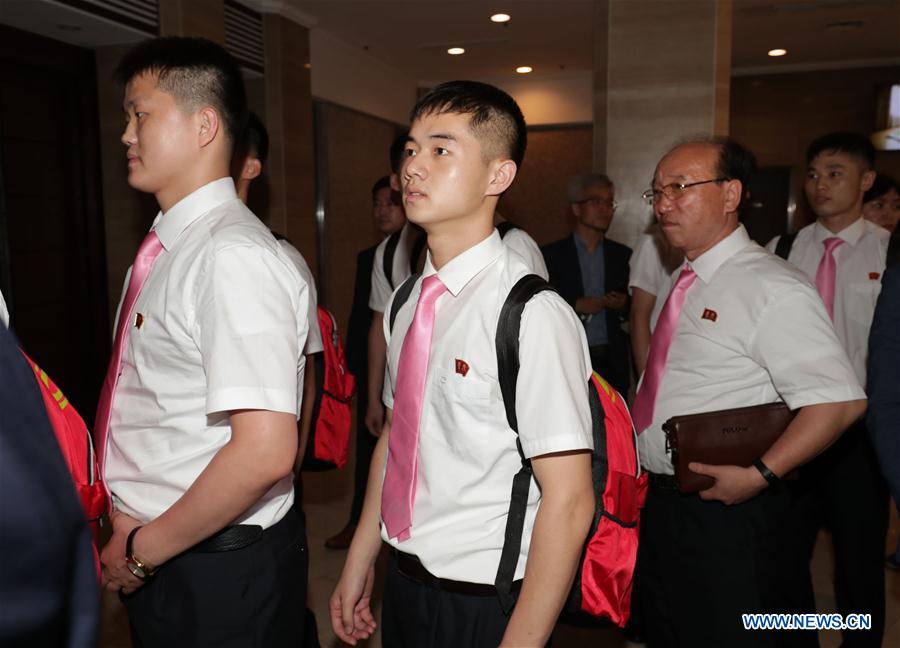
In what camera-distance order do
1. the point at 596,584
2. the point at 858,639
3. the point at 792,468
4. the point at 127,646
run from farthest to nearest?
the point at 127,646, the point at 858,639, the point at 792,468, the point at 596,584

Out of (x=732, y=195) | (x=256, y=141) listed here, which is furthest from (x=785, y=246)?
(x=256, y=141)

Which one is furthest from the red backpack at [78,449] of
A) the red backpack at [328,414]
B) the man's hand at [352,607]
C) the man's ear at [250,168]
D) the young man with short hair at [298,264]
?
the man's ear at [250,168]

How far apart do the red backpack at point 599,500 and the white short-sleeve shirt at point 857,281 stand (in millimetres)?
2087

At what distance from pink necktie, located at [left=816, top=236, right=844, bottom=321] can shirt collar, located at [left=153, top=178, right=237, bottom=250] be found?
8.88ft

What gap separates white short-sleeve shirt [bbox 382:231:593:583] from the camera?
1292 millimetres

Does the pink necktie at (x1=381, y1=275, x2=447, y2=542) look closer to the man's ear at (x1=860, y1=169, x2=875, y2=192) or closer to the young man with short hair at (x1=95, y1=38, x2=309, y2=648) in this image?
the young man with short hair at (x1=95, y1=38, x2=309, y2=648)

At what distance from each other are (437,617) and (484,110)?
101cm

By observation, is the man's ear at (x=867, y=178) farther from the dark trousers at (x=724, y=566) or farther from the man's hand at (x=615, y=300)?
the dark trousers at (x=724, y=566)

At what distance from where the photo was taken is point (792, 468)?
201 cm

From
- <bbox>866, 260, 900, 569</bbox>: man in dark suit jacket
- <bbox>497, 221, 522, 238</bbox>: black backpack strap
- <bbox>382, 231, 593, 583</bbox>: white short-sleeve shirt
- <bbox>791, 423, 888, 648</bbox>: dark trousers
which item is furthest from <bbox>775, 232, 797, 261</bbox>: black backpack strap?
<bbox>382, 231, 593, 583</bbox>: white short-sleeve shirt

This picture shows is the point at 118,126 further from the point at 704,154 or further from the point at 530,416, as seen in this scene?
the point at 530,416

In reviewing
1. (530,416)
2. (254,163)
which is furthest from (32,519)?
(254,163)

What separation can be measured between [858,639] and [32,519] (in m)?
2.99

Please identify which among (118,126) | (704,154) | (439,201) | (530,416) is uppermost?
(118,126)
